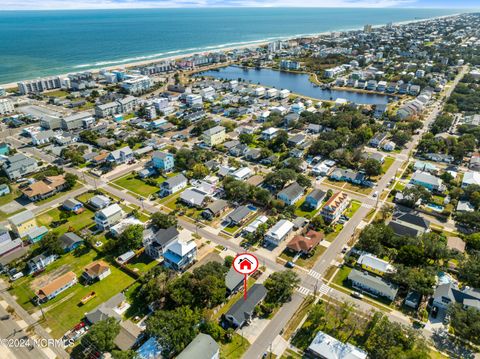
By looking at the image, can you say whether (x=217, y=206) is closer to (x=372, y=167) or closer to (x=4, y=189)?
(x=372, y=167)

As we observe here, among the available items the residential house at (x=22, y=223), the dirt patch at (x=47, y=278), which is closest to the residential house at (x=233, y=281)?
the dirt patch at (x=47, y=278)

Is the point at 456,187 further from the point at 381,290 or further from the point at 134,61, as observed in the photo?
the point at 134,61

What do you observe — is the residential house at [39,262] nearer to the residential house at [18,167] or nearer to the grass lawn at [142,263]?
the grass lawn at [142,263]

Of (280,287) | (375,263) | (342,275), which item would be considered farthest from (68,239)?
(375,263)

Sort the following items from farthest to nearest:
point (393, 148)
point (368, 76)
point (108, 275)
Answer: point (368, 76), point (393, 148), point (108, 275)

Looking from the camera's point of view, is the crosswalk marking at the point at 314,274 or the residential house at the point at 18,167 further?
the residential house at the point at 18,167

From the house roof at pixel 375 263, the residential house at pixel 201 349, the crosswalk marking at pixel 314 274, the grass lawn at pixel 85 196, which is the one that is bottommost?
the crosswalk marking at pixel 314 274

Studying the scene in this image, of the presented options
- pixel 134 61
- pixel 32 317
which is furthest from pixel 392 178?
pixel 134 61
